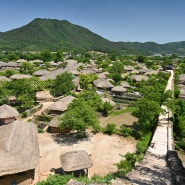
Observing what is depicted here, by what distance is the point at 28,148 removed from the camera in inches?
757

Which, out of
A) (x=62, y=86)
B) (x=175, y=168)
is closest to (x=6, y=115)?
(x=62, y=86)

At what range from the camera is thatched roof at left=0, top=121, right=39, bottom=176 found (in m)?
17.2

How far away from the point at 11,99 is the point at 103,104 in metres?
13.2

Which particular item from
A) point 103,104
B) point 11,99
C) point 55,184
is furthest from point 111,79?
point 55,184

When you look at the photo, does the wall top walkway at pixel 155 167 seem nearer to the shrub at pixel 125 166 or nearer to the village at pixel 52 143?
the shrub at pixel 125 166

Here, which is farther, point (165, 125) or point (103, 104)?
point (103, 104)

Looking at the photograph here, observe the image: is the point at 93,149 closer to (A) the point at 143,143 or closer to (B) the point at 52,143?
(B) the point at 52,143

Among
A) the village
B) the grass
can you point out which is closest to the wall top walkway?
the village

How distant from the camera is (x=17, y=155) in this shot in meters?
17.9

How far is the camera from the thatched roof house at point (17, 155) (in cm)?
1720

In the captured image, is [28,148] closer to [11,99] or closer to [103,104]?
[103,104]

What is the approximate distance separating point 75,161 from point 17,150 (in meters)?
4.21

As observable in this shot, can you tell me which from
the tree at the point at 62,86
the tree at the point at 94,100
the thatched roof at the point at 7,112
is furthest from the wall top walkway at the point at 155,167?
the tree at the point at 62,86

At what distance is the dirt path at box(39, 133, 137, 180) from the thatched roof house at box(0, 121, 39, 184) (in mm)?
1832
